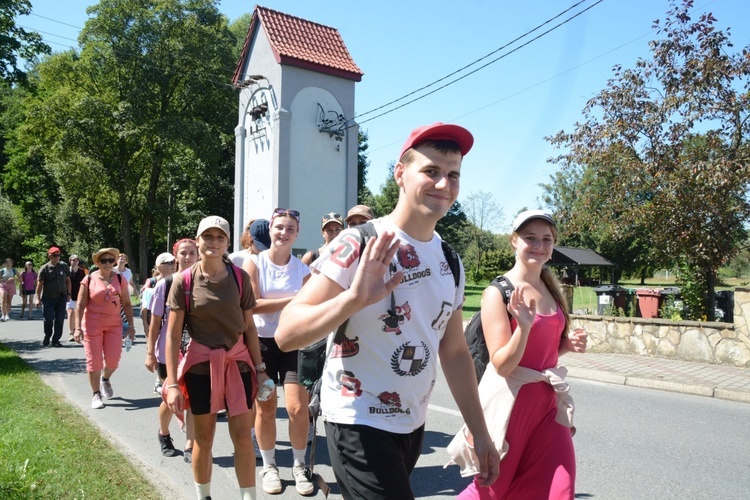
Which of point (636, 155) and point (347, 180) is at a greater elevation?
point (347, 180)

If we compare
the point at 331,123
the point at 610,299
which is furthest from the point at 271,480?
the point at 331,123

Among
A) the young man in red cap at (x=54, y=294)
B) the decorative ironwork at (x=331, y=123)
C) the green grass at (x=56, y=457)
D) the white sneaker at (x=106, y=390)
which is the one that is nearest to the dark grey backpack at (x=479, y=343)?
the green grass at (x=56, y=457)

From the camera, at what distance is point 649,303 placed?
14.7 m

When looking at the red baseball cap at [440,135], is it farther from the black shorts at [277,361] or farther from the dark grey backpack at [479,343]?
the black shorts at [277,361]

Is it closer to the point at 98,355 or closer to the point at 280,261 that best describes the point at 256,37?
the point at 98,355

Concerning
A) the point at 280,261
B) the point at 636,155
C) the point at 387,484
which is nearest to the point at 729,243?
the point at 636,155

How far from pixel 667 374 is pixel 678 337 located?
5.85ft

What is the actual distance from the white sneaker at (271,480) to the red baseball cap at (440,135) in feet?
10.7

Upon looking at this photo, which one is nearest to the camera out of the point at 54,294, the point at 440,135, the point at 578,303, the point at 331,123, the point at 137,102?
the point at 440,135

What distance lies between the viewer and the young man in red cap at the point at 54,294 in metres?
13.3

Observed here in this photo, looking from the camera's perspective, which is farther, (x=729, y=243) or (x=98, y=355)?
(x=729, y=243)

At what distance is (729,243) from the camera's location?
11734 millimetres

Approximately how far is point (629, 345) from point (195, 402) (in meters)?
9.96

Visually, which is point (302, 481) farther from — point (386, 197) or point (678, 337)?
point (386, 197)
